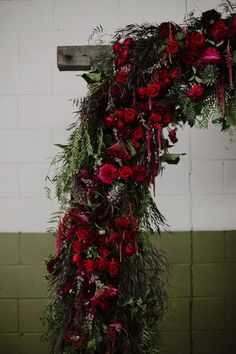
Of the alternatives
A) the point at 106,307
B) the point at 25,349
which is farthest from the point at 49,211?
the point at 106,307

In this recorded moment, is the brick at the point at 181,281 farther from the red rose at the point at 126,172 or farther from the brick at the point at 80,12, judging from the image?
the brick at the point at 80,12

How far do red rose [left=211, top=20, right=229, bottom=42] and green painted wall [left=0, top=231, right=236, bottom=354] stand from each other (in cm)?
126

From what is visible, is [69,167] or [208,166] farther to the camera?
[208,166]

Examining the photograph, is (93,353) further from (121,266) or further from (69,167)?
(69,167)

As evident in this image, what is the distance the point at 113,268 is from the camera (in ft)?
4.87

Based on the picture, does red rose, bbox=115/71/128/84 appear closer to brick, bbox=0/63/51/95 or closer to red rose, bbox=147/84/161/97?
red rose, bbox=147/84/161/97

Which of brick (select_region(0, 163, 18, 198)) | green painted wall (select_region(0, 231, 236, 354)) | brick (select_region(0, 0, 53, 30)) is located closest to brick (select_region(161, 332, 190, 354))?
green painted wall (select_region(0, 231, 236, 354))

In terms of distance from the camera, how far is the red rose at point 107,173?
1.50 metres

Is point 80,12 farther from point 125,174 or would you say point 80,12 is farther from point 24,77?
point 125,174

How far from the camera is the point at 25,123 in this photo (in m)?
2.41

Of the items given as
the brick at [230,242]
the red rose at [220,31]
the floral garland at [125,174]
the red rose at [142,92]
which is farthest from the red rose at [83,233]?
the brick at [230,242]

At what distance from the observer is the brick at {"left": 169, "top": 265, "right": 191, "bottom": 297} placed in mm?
2385

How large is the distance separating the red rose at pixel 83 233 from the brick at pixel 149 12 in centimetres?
146

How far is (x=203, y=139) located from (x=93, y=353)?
142 centimetres
